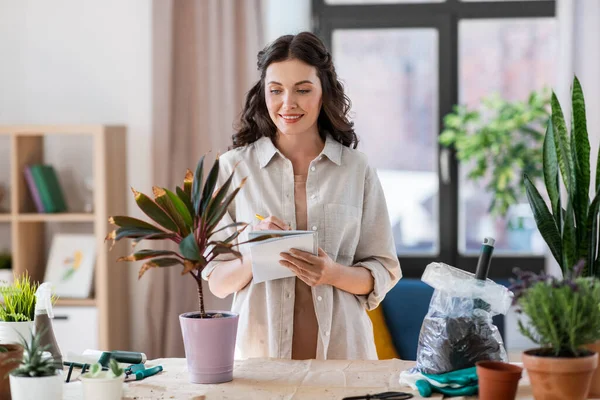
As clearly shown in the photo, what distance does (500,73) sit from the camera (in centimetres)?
476

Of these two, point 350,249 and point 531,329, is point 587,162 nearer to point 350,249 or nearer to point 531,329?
point 531,329

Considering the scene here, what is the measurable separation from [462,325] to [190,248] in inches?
A: 25.1

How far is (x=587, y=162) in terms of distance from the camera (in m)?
1.95

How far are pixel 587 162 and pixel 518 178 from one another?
2665 mm

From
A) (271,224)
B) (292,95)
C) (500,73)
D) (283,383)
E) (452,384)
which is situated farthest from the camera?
(500,73)

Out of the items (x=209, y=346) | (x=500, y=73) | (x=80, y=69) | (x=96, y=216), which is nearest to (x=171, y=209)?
(x=209, y=346)

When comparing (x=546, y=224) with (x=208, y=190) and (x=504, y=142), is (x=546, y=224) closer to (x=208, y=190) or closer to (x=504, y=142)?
(x=208, y=190)

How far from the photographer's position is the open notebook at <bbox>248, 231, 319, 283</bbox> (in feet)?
6.59

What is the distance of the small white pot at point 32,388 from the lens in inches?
64.9

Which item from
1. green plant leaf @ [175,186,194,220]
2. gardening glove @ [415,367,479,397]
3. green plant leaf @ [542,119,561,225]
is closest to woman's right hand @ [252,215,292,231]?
green plant leaf @ [175,186,194,220]

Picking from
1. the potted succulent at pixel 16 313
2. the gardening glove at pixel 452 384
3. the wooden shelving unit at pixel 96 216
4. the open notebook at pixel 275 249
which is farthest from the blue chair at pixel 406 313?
the potted succulent at pixel 16 313

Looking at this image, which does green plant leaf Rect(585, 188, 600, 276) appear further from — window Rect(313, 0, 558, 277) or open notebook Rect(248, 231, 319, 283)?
window Rect(313, 0, 558, 277)

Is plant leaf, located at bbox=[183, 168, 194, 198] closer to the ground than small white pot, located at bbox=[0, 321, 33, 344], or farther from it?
farther from it

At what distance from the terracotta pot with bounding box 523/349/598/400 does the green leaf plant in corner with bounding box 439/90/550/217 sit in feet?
9.62
